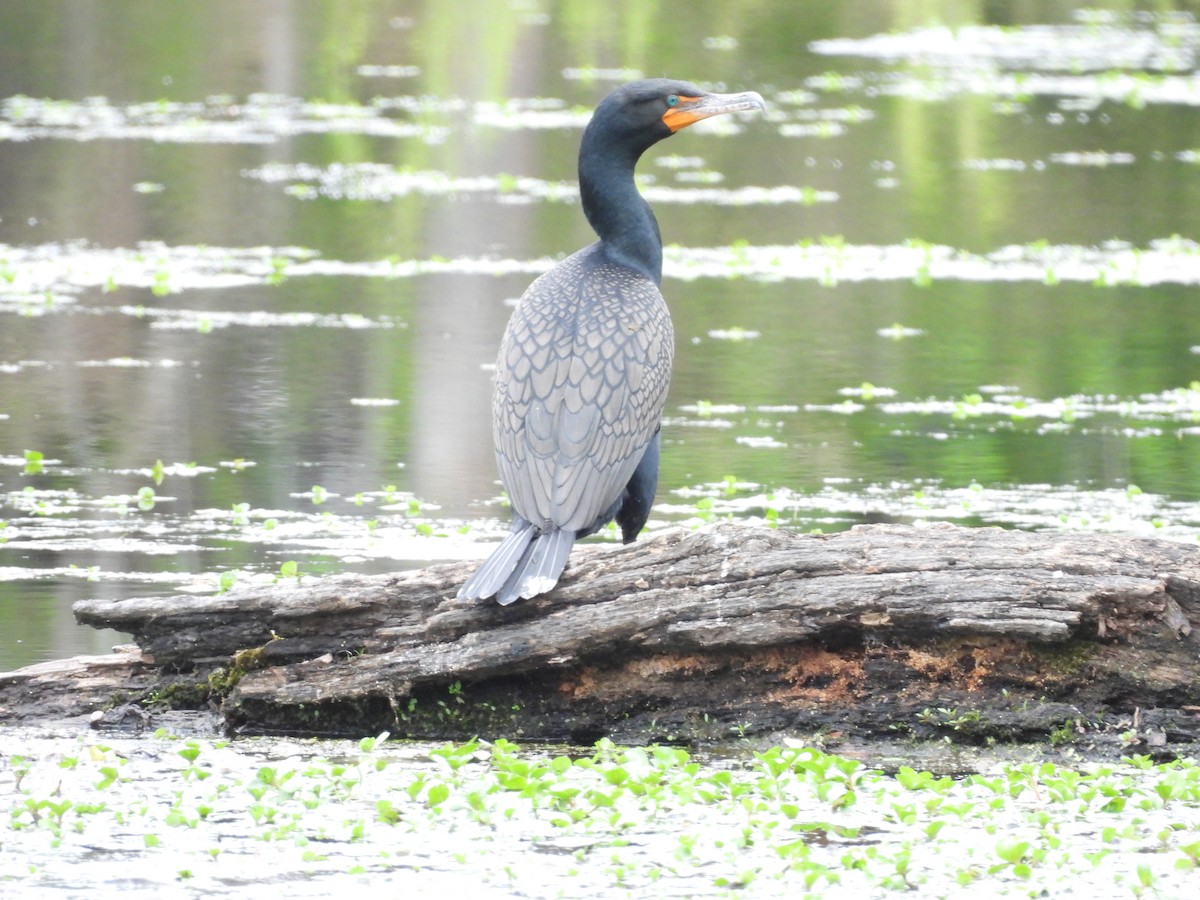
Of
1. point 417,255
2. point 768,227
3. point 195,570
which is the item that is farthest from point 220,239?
point 195,570

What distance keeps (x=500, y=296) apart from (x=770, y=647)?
9665 millimetres

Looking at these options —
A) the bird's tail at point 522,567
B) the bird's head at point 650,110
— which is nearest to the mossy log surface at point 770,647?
the bird's tail at point 522,567

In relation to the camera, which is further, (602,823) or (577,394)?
(577,394)

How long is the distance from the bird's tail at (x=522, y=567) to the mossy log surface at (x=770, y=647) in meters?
0.15

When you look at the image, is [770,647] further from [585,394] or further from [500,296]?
[500,296]

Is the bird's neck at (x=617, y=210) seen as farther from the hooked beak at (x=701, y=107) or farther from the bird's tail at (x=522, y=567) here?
the bird's tail at (x=522, y=567)

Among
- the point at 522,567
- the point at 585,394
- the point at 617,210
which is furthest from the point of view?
the point at 617,210

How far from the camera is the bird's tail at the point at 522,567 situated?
21.2 ft

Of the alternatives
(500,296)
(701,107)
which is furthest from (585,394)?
(500,296)

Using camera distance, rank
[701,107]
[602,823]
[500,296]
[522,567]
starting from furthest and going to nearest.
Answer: [500,296] < [701,107] < [522,567] < [602,823]

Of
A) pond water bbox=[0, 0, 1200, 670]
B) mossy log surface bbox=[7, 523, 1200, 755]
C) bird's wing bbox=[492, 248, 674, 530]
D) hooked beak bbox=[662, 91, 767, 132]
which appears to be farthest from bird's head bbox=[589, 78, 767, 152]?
pond water bbox=[0, 0, 1200, 670]

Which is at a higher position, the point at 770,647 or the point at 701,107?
the point at 701,107

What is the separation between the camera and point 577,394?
6.95 m

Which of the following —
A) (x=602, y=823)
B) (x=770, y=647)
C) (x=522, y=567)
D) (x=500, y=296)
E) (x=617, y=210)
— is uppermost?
(x=617, y=210)
